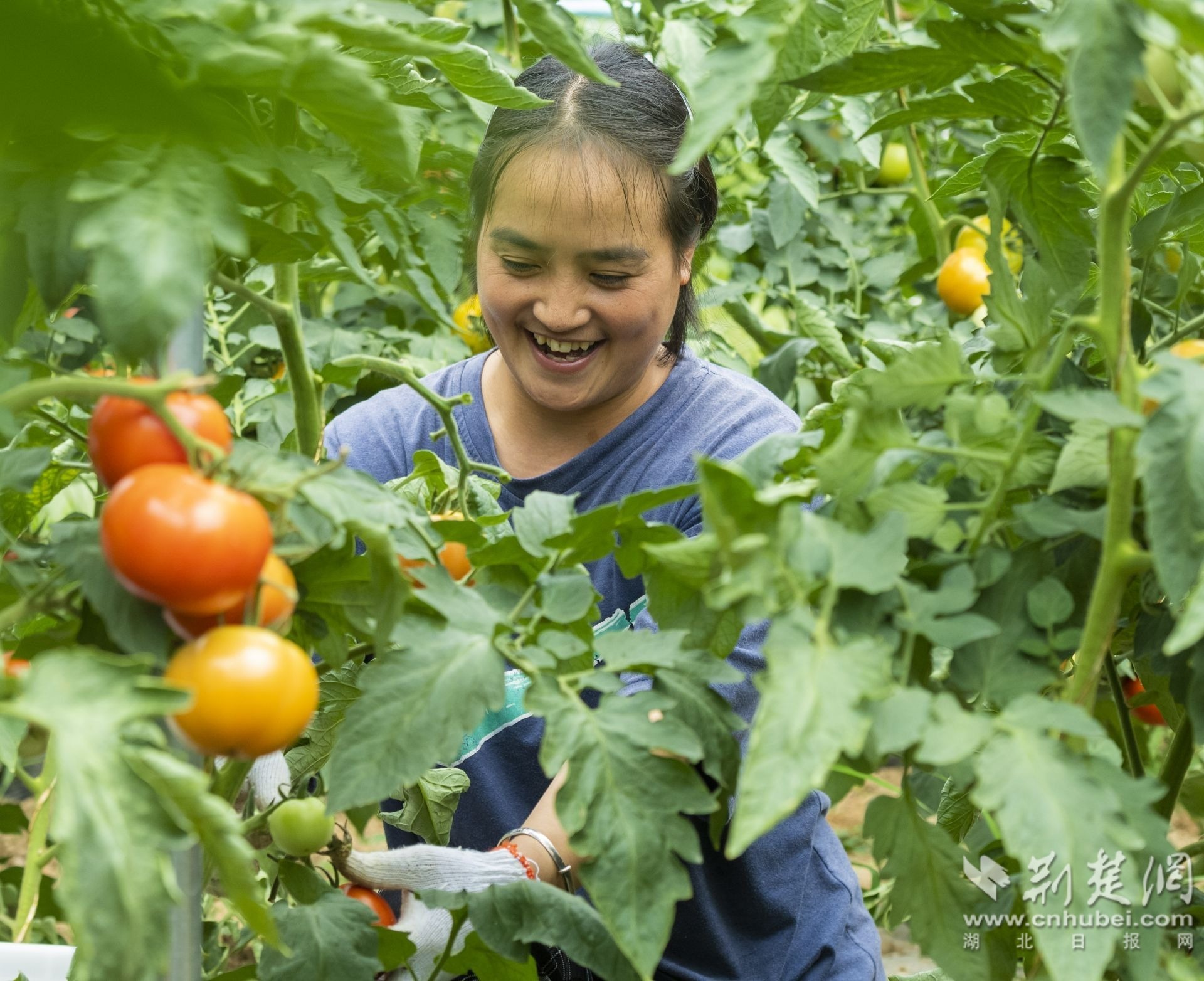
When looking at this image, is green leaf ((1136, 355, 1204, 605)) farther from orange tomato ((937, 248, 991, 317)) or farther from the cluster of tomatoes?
orange tomato ((937, 248, 991, 317))

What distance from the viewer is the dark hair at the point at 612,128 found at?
144 cm

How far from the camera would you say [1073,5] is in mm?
582

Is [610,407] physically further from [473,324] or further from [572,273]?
[473,324]

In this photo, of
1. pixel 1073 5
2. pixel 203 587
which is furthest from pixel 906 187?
pixel 203 587

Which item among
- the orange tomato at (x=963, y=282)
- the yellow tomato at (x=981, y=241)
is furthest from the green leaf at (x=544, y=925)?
the yellow tomato at (x=981, y=241)

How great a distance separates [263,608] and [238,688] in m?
0.07

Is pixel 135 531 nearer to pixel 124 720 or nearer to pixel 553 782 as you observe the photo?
pixel 124 720

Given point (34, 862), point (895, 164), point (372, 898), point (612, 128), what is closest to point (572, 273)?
point (612, 128)

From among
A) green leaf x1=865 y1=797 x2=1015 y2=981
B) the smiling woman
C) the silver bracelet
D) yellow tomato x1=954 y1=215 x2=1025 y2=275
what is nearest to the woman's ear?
the smiling woman

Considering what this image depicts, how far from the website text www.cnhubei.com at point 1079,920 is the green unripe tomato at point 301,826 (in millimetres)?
445

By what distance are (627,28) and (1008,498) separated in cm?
171

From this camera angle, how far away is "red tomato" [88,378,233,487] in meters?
0.62

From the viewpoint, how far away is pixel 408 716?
0.67 meters

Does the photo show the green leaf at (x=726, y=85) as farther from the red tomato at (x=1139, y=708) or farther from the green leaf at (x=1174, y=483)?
the red tomato at (x=1139, y=708)
